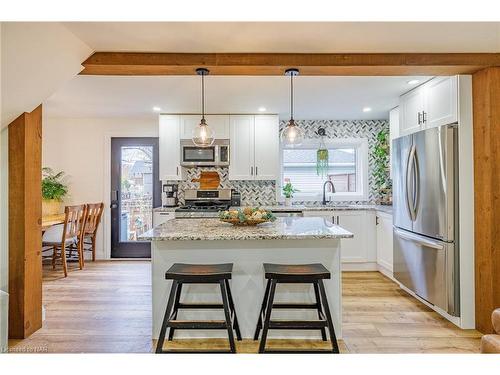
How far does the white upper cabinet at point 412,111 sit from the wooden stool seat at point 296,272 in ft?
6.70

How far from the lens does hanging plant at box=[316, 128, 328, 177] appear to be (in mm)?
5102

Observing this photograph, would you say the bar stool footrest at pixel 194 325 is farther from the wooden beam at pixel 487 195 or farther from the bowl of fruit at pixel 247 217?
the wooden beam at pixel 487 195

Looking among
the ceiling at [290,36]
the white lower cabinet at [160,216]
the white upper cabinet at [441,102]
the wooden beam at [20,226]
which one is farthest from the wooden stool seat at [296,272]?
the white lower cabinet at [160,216]

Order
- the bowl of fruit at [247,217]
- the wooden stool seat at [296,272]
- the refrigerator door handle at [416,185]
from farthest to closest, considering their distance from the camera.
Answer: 1. the refrigerator door handle at [416,185]
2. the bowl of fruit at [247,217]
3. the wooden stool seat at [296,272]

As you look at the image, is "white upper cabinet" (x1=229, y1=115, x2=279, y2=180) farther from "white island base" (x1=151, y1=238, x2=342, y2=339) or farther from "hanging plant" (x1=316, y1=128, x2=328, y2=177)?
"white island base" (x1=151, y1=238, x2=342, y2=339)

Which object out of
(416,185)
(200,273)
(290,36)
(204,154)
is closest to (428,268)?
(416,185)

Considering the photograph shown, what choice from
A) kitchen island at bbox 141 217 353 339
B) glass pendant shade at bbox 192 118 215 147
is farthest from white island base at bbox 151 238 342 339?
glass pendant shade at bbox 192 118 215 147

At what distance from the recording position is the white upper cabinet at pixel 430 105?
2.76m

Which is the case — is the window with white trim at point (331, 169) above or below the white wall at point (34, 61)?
below

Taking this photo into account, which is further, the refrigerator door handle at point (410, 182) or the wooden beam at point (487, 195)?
Answer: the refrigerator door handle at point (410, 182)

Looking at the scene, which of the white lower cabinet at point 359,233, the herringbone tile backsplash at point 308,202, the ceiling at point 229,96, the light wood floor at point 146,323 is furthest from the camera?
the herringbone tile backsplash at point 308,202

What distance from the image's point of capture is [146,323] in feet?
9.11

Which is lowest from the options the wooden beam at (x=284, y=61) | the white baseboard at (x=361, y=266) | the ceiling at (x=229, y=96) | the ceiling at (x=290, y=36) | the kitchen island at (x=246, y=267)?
the white baseboard at (x=361, y=266)
